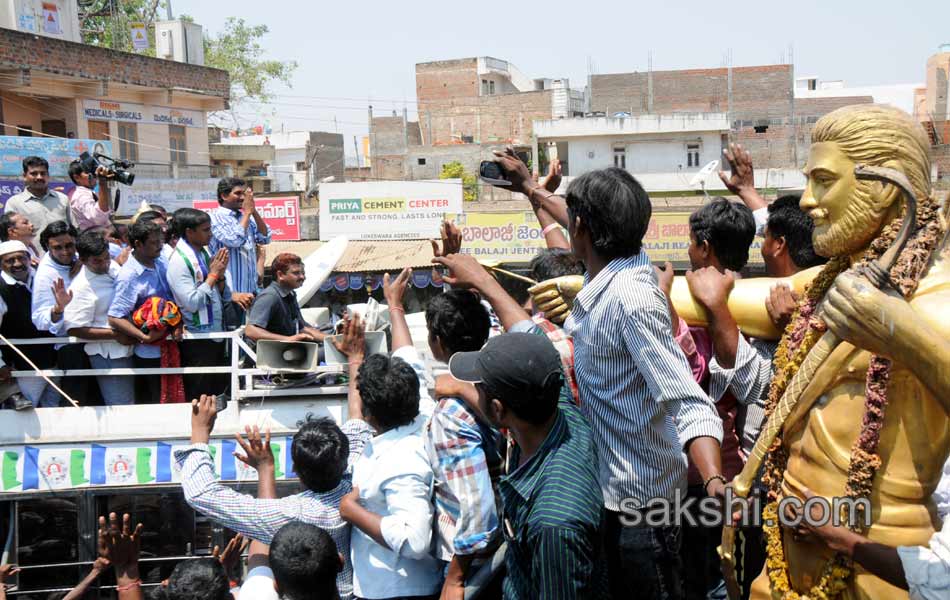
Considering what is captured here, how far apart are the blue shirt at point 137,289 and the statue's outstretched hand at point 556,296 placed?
11.2 ft

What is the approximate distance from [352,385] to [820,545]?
8.26 feet

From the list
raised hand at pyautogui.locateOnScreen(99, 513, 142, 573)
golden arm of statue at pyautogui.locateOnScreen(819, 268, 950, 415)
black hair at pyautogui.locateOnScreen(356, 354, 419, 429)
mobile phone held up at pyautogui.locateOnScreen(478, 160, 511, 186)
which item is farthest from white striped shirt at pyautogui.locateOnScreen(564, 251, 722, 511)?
raised hand at pyautogui.locateOnScreen(99, 513, 142, 573)

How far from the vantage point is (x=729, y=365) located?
3.00m

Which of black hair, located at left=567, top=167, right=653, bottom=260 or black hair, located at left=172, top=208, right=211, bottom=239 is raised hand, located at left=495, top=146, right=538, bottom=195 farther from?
black hair, located at left=172, top=208, right=211, bottom=239

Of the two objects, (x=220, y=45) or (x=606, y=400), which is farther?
(x=220, y=45)

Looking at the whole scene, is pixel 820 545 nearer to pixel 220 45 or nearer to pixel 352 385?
pixel 352 385

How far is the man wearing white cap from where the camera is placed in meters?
5.86

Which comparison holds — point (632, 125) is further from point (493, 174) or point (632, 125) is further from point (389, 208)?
point (493, 174)

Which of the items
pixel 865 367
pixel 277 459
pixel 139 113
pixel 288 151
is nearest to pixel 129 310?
pixel 277 459

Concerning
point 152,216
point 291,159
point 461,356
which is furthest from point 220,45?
point 461,356

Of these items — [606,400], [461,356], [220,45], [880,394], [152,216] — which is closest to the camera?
[880,394]

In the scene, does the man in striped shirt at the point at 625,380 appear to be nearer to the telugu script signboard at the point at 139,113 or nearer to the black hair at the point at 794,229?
the black hair at the point at 794,229

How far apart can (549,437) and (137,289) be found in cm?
409

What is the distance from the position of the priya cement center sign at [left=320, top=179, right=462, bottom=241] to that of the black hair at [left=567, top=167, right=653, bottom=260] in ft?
67.6
